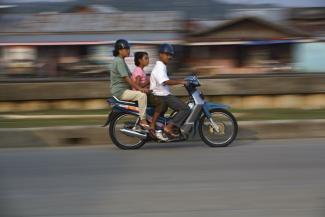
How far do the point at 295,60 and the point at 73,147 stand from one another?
13444 millimetres

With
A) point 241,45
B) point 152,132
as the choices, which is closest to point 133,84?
point 152,132

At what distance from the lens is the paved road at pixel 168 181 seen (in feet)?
18.1

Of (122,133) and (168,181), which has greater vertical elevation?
(168,181)

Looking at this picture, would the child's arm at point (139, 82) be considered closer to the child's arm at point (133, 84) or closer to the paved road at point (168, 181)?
the child's arm at point (133, 84)

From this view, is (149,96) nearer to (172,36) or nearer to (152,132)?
(152,132)

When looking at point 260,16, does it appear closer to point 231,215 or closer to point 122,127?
point 122,127

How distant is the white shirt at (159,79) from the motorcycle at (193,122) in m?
0.33

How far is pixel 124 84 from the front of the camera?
9328 mm

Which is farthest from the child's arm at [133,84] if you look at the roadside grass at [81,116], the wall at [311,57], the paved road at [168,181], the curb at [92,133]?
the wall at [311,57]

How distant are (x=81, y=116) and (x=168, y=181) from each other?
6.09m

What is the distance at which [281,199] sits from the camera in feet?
19.0

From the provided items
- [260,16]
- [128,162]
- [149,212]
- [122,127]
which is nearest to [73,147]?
[122,127]

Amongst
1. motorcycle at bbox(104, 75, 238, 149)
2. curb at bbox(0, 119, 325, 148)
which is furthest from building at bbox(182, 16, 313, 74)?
motorcycle at bbox(104, 75, 238, 149)

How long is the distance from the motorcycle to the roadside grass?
47.0 inches
